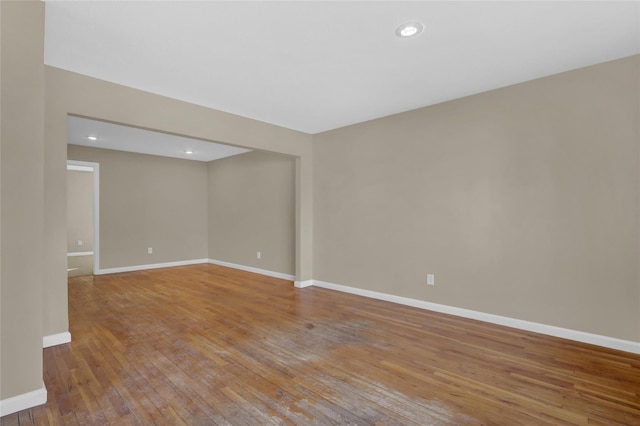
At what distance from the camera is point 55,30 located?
7.47 feet

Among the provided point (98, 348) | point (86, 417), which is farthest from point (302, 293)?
point (86, 417)

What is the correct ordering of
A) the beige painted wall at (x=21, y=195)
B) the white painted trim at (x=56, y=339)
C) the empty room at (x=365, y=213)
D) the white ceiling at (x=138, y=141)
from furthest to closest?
the white ceiling at (x=138, y=141), the white painted trim at (x=56, y=339), the empty room at (x=365, y=213), the beige painted wall at (x=21, y=195)

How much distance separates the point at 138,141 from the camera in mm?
5570

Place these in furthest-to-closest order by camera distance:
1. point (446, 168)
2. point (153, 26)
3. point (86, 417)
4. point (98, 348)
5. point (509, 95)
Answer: point (446, 168), point (509, 95), point (98, 348), point (153, 26), point (86, 417)

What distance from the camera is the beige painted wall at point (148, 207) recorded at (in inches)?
244

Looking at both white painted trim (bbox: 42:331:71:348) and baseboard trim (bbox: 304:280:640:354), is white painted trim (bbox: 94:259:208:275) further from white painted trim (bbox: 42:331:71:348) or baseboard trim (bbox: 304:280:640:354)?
baseboard trim (bbox: 304:280:640:354)

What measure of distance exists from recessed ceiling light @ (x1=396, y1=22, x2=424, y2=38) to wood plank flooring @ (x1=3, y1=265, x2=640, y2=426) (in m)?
2.55

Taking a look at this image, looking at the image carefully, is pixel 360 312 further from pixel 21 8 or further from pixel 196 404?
pixel 21 8

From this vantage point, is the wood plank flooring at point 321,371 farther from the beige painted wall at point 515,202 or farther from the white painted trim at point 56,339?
the beige painted wall at point 515,202

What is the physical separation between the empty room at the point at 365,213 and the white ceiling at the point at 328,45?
0.02 metres

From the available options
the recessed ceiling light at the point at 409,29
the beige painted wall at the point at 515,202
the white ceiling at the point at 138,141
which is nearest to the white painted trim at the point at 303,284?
the beige painted wall at the point at 515,202

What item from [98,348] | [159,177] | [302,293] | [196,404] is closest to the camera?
[196,404]

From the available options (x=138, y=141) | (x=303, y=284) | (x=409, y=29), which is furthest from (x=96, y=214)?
(x=409, y=29)

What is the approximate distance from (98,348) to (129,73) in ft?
8.39
